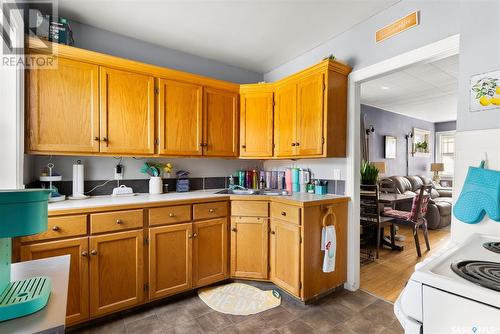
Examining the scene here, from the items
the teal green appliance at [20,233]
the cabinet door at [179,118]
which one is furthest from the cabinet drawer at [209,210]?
the teal green appliance at [20,233]

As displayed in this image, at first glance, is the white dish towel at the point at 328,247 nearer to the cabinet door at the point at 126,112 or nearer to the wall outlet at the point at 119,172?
the cabinet door at the point at 126,112

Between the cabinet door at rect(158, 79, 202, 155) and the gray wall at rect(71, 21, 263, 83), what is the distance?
0.53 metres

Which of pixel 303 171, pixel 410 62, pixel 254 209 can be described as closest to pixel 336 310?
pixel 254 209

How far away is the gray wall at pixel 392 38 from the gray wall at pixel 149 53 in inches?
40.6

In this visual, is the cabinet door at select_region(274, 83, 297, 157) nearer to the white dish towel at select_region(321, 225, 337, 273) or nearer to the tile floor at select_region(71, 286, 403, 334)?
the white dish towel at select_region(321, 225, 337, 273)

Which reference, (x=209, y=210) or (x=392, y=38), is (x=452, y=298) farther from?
(x=392, y=38)

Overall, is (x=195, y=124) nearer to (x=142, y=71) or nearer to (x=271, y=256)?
(x=142, y=71)

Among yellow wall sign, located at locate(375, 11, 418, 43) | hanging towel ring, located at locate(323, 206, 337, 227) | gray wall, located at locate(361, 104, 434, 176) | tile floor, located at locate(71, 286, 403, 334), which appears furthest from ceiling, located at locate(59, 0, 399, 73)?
gray wall, located at locate(361, 104, 434, 176)

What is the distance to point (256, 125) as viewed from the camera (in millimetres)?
2850

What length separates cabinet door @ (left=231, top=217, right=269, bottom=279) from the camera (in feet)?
7.95

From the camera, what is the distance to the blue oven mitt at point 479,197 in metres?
1.26

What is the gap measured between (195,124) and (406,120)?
629 cm

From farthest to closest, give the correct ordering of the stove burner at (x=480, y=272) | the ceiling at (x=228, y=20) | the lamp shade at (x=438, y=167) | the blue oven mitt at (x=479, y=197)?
the lamp shade at (x=438, y=167) → the ceiling at (x=228, y=20) → the blue oven mitt at (x=479, y=197) → the stove burner at (x=480, y=272)

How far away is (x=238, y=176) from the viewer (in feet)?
10.5
